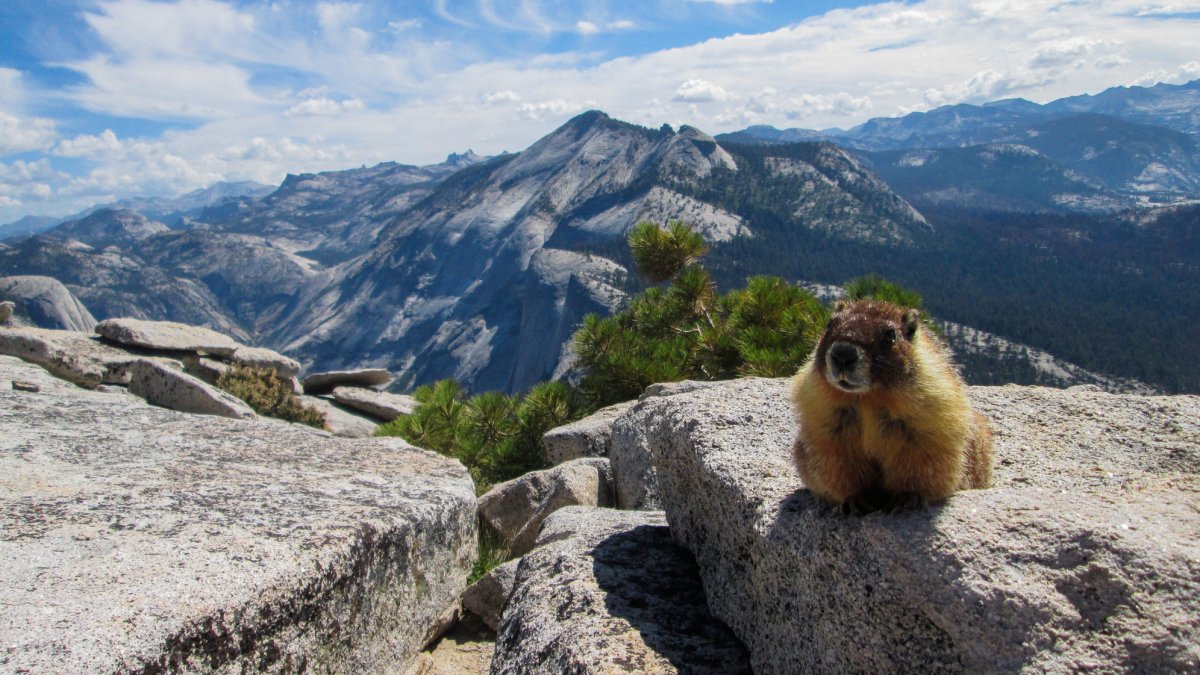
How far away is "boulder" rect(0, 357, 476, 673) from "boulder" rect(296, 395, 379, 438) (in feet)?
40.2

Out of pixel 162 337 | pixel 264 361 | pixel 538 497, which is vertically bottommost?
pixel 264 361

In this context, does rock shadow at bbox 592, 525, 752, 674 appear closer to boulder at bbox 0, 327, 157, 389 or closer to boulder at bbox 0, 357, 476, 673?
boulder at bbox 0, 357, 476, 673

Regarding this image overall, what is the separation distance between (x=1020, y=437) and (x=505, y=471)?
33.7ft

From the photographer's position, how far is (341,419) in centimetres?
2122

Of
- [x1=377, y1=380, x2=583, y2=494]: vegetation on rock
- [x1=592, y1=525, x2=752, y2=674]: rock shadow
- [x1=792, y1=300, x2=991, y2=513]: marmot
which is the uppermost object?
[x1=792, y1=300, x2=991, y2=513]: marmot

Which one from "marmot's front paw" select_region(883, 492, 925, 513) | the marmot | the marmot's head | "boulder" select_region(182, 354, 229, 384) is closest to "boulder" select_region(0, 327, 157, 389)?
"boulder" select_region(182, 354, 229, 384)

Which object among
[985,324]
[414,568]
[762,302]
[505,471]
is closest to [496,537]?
[414,568]

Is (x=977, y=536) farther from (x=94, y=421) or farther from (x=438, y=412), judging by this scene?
(x=438, y=412)

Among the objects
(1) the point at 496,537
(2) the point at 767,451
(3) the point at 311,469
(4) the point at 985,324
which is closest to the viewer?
(2) the point at 767,451

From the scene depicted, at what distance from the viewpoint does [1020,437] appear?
557 centimetres

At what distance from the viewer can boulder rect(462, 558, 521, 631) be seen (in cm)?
704

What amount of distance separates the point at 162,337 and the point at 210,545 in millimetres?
20115

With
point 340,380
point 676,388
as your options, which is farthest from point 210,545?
point 340,380

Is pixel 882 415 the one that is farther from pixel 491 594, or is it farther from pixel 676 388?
pixel 676 388
